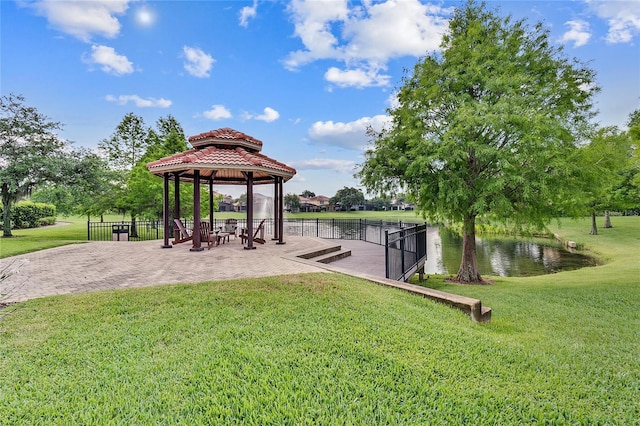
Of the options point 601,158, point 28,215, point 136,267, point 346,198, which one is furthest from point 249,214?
point 346,198

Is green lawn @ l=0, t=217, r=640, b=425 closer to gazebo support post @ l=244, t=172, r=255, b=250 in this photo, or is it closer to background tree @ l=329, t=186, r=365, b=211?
gazebo support post @ l=244, t=172, r=255, b=250

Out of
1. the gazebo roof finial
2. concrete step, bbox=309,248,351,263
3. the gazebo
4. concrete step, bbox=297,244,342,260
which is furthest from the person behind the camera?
the gazebo roof finial

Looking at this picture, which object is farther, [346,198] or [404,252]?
[346,198]

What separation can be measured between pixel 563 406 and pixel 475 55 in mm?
9301

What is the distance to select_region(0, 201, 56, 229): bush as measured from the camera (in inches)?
880

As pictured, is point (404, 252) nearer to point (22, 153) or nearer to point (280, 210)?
point (280, 210)

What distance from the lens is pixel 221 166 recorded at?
9.15 metres

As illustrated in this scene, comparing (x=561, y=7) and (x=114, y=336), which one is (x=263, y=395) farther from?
(x=561, y=7)

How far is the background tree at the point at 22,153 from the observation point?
49.4 feet

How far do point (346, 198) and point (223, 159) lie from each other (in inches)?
2702

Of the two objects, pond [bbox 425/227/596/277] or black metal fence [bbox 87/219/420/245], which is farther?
pond [bbox 425/227/596/277]

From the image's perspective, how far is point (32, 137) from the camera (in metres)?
16.3

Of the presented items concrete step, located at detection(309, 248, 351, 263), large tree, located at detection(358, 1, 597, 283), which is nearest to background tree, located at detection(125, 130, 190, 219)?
concrete step, located at detection(309, 248, 351, 263)

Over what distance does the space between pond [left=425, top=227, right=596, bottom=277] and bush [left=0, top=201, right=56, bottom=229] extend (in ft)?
91.0
